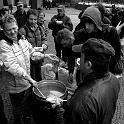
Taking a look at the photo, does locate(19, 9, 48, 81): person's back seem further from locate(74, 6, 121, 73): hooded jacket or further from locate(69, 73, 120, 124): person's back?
locate(69, 73, 120, 124): person's back

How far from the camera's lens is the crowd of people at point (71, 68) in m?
1.38

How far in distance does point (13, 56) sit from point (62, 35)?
0.86 m

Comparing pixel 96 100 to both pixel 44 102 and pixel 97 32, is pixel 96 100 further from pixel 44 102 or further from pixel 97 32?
pixel 97 32

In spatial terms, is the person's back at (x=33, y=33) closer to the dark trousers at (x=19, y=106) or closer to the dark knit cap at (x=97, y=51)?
the dark trousers at (x=19, y=106)

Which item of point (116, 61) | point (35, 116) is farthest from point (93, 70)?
point (116, 61)

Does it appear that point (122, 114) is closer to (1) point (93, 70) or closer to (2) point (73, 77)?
(2) point (73, 77)

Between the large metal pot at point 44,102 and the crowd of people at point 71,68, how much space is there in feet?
0.32

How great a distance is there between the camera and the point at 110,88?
58.6 inches

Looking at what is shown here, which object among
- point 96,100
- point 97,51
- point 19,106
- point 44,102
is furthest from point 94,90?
point 19,106

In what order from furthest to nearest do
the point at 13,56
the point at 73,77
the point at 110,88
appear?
1. the point at 73,77
2. the point at 13,56
3. the point at 110,88

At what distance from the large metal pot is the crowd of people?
10 cm

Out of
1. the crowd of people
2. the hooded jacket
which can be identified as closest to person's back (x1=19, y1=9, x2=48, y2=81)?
the crowd of people

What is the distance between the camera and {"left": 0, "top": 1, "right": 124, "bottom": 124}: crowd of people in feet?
4.52

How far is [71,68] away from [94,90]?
6.09ft
